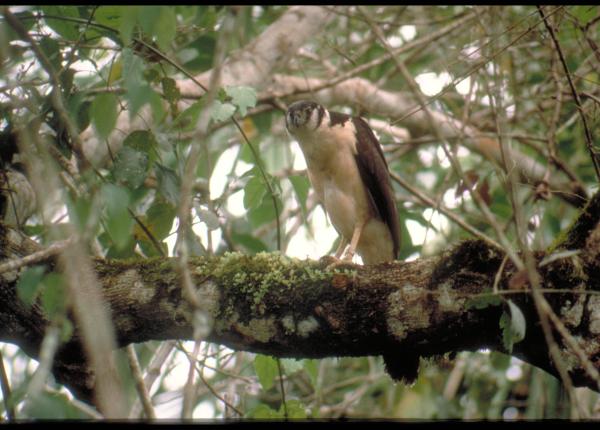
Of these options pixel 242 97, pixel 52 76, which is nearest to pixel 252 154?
pixel 242 97

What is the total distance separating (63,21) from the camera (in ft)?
12.6

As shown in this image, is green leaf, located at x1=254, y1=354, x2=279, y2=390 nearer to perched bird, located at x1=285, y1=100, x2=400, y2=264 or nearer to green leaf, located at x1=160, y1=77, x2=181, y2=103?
perched bird, located at x1=285, y1=100, x2=400, y2=264

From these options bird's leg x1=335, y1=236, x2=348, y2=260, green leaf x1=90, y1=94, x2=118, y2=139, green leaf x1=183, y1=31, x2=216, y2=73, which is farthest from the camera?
green leaf x1=183, y1=31, x2=216, y2=73

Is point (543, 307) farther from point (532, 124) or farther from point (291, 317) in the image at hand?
point (532, 124)

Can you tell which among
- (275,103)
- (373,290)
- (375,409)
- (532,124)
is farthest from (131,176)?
(532,124)

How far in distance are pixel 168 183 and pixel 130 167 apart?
38 cm

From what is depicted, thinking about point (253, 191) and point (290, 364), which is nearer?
point (290, 364)

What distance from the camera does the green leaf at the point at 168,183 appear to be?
13.5 ft

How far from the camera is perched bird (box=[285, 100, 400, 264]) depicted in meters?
5.20

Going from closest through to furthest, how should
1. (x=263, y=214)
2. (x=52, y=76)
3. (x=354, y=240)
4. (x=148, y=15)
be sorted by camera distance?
(x=148, y=15), (x=52, y=76), (x=354, y=240), (x=263, y=214)

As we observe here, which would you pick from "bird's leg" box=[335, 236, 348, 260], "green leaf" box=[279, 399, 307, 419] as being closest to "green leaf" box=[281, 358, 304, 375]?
"green leaf" box=[279, 399, 307, 419]

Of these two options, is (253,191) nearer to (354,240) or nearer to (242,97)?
(242,97)

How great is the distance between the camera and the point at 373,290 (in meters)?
3.40

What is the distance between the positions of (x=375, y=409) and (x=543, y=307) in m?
4.75
